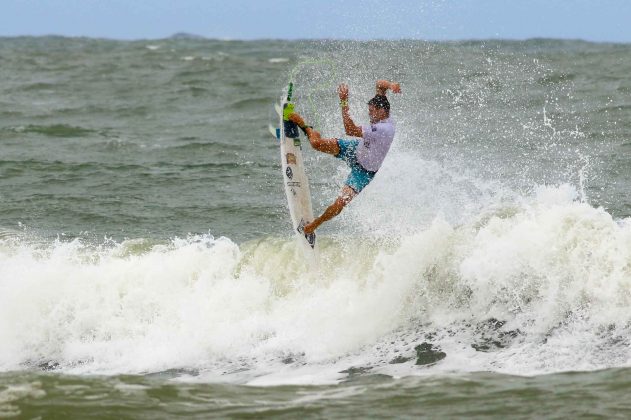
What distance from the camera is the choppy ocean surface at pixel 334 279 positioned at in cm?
816

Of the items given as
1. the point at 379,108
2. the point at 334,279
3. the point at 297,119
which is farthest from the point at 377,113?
the point at 334,279

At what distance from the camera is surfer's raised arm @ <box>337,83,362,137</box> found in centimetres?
1038

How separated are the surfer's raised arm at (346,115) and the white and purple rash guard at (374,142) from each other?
8 centimetres

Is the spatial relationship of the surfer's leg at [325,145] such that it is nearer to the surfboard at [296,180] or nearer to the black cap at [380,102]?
the black cap at [380,102]

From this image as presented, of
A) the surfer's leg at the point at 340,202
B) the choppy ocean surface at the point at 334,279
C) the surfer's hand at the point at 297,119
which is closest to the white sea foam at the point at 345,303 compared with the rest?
the choppy ocean surface at the point at 334,279

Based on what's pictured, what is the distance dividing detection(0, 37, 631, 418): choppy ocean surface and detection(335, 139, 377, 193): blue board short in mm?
809

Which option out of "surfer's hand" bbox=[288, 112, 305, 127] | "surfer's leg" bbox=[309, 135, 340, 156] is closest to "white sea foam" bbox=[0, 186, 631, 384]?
"surfer's leg" bbox=[309, 135, 340, 156]

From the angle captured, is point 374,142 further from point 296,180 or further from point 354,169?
point 296,180

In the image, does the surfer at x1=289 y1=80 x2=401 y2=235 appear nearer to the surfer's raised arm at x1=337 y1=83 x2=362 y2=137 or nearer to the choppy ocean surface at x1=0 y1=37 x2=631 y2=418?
the surfer's raised arm at x1=337 y1=83 x2=362 y2=137

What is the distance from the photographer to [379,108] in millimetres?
10641

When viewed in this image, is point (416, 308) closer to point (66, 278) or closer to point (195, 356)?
point (195, 356)

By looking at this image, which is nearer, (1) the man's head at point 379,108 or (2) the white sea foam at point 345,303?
(2) the white sea foam at point 345,303

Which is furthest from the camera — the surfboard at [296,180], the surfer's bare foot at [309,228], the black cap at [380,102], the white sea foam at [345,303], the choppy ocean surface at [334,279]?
the surfboard at [296,180]

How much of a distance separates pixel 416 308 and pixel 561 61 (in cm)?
2813
